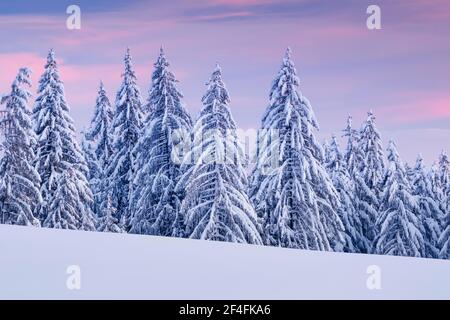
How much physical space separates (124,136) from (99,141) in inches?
176

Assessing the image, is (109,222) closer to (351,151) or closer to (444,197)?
(351,151)

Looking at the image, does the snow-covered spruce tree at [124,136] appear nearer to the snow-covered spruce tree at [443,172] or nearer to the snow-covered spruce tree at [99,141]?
the snow-covered spruce tree at [99,141]

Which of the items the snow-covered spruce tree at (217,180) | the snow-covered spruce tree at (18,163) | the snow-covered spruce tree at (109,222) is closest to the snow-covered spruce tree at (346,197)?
the snow-covered spruce tree at (217,180)

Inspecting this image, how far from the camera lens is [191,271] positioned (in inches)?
422

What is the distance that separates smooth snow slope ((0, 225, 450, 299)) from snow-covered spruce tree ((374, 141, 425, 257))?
3068 cm

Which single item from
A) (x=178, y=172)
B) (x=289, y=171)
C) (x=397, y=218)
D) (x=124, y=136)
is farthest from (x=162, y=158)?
(x=397, y=218)

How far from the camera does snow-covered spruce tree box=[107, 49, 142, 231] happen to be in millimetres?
39844

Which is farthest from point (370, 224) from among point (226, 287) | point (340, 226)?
point (226, 287)

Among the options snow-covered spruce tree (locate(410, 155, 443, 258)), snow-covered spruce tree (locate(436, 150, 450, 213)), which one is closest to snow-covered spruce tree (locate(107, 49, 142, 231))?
snow-covered spruce tree (locate(410, 155, 443, 258))

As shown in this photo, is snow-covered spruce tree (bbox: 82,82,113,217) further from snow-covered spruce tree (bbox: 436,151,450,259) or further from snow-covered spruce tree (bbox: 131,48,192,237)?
snow-covered spruce tree (bbox: 436,151,450,259)

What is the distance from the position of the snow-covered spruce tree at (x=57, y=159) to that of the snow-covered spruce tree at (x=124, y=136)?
304 cm

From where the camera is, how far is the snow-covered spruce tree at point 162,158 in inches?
1384

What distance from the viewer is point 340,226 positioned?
37.3 meters
